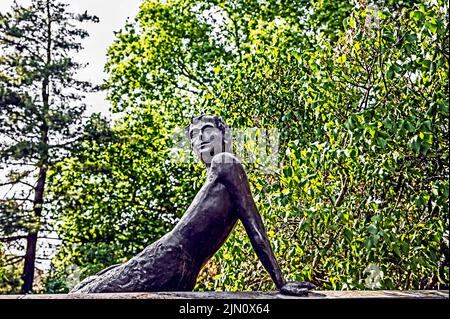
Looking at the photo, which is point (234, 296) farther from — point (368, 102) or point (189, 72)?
point (189, 72)

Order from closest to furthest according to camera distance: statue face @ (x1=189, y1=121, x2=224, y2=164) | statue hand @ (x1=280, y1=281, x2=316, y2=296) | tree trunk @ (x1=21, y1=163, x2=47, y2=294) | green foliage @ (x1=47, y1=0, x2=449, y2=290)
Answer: statue hand @ (x1=280, y1=281, x2=316, y2=296), statue face @ (x1=189, y1=121, x2=224, y2=164), green foliage @ (x1=47, y1=0, x2=449, y2=290), tree trunk @ (x1=21, y1=163, x2=47, y2=294)

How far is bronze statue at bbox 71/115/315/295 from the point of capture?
3191 millimetres

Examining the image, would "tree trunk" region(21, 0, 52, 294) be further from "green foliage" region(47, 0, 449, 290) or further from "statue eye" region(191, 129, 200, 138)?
"statue eye" region(191, 129, 200, 138)

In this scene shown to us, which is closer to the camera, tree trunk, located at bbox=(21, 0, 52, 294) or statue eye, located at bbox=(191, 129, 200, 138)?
statue eye, located at bbox=(191, 129, 200, 138)

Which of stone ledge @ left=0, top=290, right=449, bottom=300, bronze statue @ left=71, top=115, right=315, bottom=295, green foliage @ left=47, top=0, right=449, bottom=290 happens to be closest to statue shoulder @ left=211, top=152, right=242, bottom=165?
bronze statue @ left=71, top=115, right=315, bottom=295

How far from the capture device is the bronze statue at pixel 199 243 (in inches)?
126

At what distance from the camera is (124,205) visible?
35.3 feet

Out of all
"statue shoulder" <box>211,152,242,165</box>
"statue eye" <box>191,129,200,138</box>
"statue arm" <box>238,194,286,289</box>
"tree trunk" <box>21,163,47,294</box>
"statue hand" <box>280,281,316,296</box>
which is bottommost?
"statue hand" <box>280,281,316,296</box>

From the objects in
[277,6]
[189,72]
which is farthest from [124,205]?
[277,6]

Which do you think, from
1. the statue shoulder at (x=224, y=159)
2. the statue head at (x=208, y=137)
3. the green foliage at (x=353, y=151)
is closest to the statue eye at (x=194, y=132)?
the statue head at (x=208, y=137)

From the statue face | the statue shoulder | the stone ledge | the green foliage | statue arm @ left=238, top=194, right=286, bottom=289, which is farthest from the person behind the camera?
the green foliage

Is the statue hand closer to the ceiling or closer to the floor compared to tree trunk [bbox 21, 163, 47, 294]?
closer to the floor

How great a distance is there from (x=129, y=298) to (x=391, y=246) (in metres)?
1.86

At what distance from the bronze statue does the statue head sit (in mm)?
202
